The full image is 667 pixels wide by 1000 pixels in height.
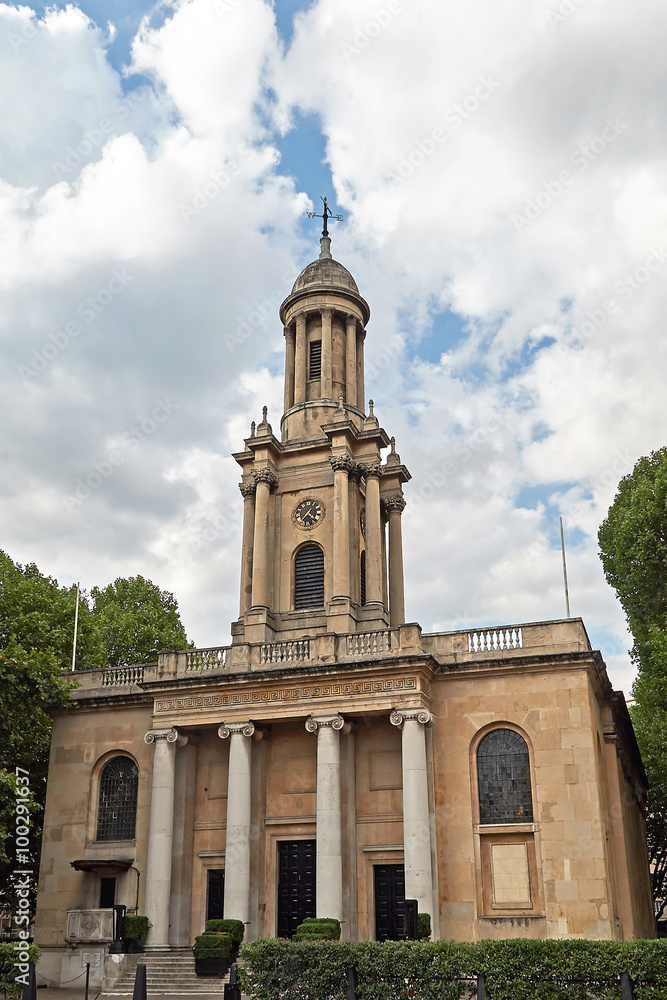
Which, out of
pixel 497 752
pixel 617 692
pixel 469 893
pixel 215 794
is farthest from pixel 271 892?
pixel 617 692

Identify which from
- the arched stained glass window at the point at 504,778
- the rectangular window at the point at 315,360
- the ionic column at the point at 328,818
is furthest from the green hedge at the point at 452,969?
the rectangular window at the point at 315,360

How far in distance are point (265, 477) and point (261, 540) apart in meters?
2.70

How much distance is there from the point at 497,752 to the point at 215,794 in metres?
10.1

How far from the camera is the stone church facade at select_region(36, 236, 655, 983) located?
2755 centimetres

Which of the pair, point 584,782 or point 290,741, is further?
point 290,741

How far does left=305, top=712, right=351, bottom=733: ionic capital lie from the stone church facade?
0.17ft

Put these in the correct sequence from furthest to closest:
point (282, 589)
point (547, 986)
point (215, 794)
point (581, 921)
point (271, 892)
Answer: point (282, 589)
point (215, 794)
point (271, 892)
point (581, 921)
point (547, 986)

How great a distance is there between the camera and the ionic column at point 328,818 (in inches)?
1079

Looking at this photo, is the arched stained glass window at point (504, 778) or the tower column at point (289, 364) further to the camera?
Answer: the tower column at point (289, 364)

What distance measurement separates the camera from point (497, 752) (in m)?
29.1

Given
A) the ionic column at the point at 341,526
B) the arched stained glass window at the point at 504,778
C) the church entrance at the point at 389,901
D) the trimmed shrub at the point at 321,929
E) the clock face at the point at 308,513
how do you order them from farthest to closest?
the clock face at the point at 308,513 → the ionic column at the point at 341,526 → the church entrance at the point at 389,901 → the arched stained glass window at the point at 504,778 → the trimmed shrub at the point at 321,929

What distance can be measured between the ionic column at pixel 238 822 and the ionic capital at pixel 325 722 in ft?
7.09

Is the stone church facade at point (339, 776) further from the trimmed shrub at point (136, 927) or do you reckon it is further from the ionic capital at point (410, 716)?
the trimmed shrub at point (136, 927)

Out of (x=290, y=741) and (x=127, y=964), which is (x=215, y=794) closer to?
(x=290, y=741)
